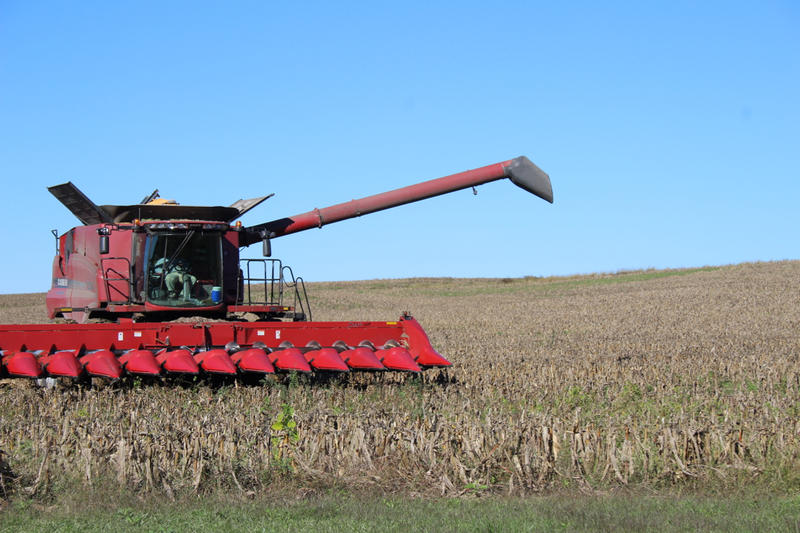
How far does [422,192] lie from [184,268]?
358 centimetres

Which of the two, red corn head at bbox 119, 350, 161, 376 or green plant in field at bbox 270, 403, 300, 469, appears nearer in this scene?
green plant in field at bbox 270, 403, 300, 469

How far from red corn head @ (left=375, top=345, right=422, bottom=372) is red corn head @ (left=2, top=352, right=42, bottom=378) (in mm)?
3742

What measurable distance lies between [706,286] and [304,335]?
26.8 metres

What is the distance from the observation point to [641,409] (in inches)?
328

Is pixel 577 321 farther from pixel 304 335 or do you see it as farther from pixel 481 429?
pixel 481 429

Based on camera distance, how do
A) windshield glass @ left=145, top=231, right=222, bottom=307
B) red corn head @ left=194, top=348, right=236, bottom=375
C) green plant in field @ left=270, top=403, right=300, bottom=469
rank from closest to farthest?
green plant in field @ left=270, top=403, right=300, bottom=469 → red corn head @ left=194, top=348, right=236, bottom=375 → windshield glass @ left=145, top=231, right=222, bottom=307

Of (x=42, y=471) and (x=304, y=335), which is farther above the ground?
(x=304, y=335)

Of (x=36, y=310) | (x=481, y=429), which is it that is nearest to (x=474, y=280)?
(x=36, y=310)

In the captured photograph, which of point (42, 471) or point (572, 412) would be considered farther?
point (572, 412)

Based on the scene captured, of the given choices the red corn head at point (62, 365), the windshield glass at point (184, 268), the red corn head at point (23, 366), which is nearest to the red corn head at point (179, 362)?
the red corn head at point (62, 365)

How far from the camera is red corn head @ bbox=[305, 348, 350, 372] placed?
909cm

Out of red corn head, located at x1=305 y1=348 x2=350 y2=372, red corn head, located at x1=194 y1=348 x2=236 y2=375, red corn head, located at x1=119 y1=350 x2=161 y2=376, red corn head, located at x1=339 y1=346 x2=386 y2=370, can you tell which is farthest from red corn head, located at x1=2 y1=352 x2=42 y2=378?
red corn head, located at x1=339 y1=346 x2=386 y2=370

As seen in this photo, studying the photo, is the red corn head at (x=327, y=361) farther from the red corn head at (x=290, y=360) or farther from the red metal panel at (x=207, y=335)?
the red metal panel at (x=207, y=335)

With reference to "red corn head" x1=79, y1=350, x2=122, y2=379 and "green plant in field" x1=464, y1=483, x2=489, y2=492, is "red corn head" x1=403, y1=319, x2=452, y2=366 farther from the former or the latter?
"green plant in field" x1=464, y1=483, x2=489, y2=492
